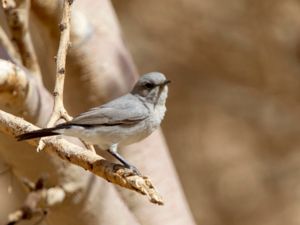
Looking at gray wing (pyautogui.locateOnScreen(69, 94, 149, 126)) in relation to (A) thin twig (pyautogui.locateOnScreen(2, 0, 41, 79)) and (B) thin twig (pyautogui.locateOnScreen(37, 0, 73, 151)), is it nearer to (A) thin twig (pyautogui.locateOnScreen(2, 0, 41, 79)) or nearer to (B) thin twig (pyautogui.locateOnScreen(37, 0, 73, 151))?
(B) thin twig (pyautogui.locateOnScreen(37, 0, 73, 151))

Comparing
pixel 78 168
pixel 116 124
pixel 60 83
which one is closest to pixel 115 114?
pixel 116 124

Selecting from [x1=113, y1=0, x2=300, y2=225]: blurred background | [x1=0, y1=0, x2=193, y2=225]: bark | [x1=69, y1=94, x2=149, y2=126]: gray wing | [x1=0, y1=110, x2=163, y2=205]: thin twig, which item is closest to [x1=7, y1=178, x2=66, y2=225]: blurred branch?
[x1=0, y1=0, x2=193, y2=225]: bark

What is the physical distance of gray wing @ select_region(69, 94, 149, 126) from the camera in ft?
7.10

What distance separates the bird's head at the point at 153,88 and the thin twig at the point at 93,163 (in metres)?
0.34

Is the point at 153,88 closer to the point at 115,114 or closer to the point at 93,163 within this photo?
the point at 115,114

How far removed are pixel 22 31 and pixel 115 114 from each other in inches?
31.4

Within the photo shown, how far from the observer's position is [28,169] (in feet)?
8.79

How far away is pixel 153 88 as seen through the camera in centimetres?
237

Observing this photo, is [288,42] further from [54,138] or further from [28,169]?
[54,138]

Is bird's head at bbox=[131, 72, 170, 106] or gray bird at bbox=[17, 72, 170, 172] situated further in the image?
bird's head at bbox=[131, 72, 170, 106]

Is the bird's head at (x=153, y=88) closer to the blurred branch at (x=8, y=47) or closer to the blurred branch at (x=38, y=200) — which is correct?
the blurred branch at (x=38, y=200)

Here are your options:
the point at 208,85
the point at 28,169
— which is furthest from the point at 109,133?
the point at 208,85

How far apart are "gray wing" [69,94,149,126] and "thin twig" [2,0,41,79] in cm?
66

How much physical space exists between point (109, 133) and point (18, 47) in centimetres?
86
